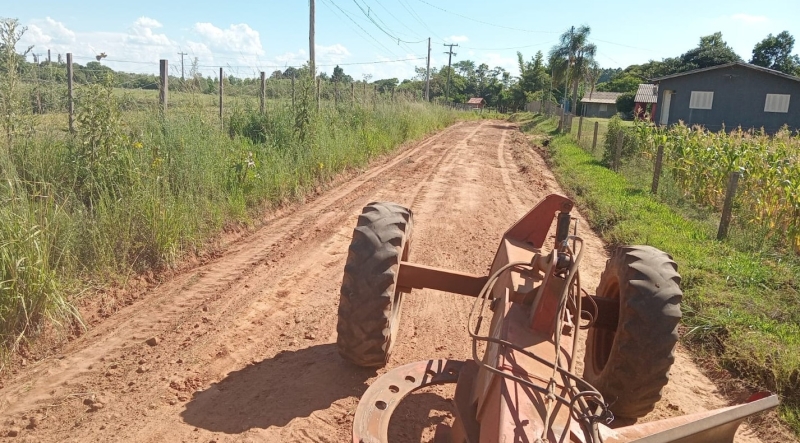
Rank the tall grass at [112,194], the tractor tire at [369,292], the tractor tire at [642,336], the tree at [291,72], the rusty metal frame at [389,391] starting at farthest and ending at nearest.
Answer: the tree at [291,72]
the tall grass at [112,194]
the tractor tire at [369,292]
the tractor tire at [642,336]
the rusty metal frame at [389,391]

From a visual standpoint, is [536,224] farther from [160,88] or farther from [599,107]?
[599,107]

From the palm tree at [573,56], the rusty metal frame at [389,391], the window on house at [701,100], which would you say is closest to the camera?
the rusty metal frame at [389,391]

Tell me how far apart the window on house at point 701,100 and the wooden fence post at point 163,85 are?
119 ft

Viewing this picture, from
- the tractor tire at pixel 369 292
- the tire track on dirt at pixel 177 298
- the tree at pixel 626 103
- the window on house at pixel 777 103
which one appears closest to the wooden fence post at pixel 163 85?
the tire track on dirt at pixel 177 298

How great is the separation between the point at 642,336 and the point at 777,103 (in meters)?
Answer: 38.7

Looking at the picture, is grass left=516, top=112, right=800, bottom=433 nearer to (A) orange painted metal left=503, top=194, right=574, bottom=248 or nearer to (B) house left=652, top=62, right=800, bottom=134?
(A) orange painted metal left=503, top=194, right=574, bottom=248

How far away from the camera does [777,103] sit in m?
35.1

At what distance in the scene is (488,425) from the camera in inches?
101

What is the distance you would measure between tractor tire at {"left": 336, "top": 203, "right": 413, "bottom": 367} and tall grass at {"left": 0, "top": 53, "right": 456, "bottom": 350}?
255cm

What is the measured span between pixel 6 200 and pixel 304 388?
9.96 ft

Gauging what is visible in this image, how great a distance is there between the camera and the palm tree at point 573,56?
1854 inches

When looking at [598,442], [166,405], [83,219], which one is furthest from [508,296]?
[83,219]

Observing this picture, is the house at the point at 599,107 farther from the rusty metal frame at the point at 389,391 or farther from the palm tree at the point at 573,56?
the rusty metal frame at the point at 389,391

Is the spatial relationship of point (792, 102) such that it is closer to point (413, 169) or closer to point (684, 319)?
point (413, 169)
